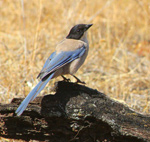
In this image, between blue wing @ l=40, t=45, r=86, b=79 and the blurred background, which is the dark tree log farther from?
the blurred background

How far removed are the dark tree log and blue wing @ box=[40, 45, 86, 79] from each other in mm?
305

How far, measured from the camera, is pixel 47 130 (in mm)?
3084

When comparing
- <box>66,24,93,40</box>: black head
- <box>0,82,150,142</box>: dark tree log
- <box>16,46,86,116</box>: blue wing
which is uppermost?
<box>66,24,93,40</box>: black head

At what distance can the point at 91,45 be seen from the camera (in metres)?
5.97

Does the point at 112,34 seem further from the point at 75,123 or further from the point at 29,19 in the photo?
the point at 75,123

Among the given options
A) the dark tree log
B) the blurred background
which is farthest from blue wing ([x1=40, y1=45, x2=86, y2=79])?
the blurred background

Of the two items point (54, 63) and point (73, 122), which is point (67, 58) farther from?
point (73, 122)

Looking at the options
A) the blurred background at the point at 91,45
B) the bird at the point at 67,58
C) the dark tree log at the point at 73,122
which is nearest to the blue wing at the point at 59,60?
the bird at the point at 67,58

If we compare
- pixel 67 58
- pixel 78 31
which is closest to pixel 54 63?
pixel 67 58

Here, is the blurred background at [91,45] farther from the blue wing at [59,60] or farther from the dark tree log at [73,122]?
the dark tree log at [73,122]

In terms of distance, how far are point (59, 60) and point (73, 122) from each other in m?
0.78

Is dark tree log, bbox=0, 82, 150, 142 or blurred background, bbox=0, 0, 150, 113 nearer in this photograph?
dark tree log, bbox=0, 82, 150, 142

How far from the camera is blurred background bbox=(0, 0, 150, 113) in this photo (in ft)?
15.2

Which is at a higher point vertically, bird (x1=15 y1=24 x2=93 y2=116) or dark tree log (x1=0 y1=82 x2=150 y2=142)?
bird (x1=15 y1=24 x2=93 y2=116)
